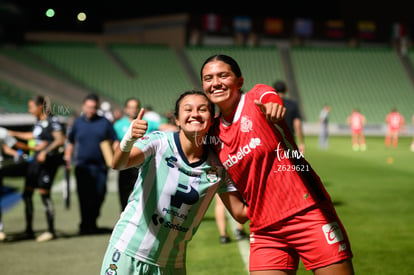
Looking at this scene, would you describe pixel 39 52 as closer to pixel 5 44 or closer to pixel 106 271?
pixel 5 44

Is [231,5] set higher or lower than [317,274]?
higher

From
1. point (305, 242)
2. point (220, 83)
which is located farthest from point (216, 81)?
point (305, 242)

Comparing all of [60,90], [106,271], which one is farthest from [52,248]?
[60,90]

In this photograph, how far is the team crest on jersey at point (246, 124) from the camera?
356 centimetres

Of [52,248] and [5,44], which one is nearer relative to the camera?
[52,248]

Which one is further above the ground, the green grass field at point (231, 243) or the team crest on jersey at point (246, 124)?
the team crest on jersey at point (246, 124)

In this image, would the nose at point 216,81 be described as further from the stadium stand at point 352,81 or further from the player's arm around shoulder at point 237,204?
the stadium stand at point 352,81

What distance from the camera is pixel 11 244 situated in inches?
334

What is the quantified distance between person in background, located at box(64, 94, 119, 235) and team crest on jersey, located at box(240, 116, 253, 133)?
5827mm

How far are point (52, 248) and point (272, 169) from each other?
18.2 feet

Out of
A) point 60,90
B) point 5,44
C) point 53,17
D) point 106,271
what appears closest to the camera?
point 106,271

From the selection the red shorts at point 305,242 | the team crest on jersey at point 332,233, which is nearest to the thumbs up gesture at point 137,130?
the red shorts at point 305,242

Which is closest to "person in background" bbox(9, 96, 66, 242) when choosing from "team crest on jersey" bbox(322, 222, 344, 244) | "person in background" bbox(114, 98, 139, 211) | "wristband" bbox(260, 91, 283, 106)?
"person in background" bbox(114, 98, 139, 211)

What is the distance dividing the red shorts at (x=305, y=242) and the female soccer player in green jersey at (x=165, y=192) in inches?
20.4
